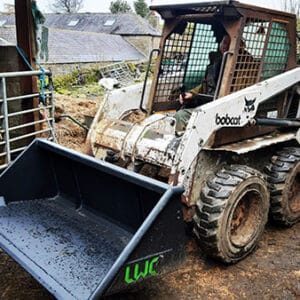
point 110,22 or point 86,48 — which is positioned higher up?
point 110,22

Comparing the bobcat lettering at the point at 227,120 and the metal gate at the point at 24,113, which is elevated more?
the bobcat lettering at the point at 227,120

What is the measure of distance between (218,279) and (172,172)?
99cm

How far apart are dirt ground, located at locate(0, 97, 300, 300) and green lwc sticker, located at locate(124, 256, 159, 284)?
301 millimetres

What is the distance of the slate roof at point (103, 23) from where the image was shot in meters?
43.5

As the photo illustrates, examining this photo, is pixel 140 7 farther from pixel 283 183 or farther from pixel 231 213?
pixel 231 213

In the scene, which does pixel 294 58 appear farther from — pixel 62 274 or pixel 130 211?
pixel 62 274

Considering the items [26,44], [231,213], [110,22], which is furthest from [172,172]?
[110,22]

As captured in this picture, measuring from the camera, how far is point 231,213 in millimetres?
3373

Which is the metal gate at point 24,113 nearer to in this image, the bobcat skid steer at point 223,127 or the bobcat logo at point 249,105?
the bobcat skid steer at point 223,127

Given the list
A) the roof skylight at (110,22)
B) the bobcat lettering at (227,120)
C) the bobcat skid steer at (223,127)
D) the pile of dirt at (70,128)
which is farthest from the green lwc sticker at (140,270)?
the roof skylight at (110,22)

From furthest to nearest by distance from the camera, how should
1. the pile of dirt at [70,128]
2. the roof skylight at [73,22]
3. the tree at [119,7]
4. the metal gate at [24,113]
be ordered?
the tree at [119,7]
the roof skylight at [73,22]
the pile of dirt at [70,128]
the metal gate at [24,113]

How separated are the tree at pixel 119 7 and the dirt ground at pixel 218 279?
6309 cm

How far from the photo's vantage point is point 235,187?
11.0 ft

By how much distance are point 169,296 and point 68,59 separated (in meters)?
29.5
